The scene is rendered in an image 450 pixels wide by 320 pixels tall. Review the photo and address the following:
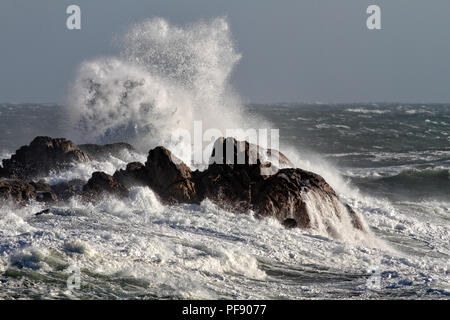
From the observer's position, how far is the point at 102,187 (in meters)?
16.5

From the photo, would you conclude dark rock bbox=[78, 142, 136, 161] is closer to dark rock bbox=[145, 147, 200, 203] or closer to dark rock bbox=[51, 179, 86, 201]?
dark rock bbox=[51, 179, 86, 201]

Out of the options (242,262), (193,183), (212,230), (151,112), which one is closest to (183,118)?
(151,112)

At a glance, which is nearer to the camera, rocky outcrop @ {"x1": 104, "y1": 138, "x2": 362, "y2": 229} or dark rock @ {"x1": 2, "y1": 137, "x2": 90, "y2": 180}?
rocky outcrop @ {"x1": 104, "y1": 138, "x2": 362, "y2": 229}

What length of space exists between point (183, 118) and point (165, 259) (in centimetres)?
2220

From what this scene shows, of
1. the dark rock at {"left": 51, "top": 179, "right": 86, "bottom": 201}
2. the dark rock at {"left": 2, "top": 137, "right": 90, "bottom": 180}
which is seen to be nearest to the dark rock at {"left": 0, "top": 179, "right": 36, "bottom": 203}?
the dark rock at {"left": 51, "top": 179, "right": 86, "bottom": 201}

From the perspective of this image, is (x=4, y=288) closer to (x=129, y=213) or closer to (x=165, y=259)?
(x=165, y=259)

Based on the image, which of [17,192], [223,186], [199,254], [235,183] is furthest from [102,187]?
[199,254]

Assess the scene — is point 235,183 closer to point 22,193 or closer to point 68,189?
point 68,189

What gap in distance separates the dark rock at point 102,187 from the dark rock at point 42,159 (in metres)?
3.88
